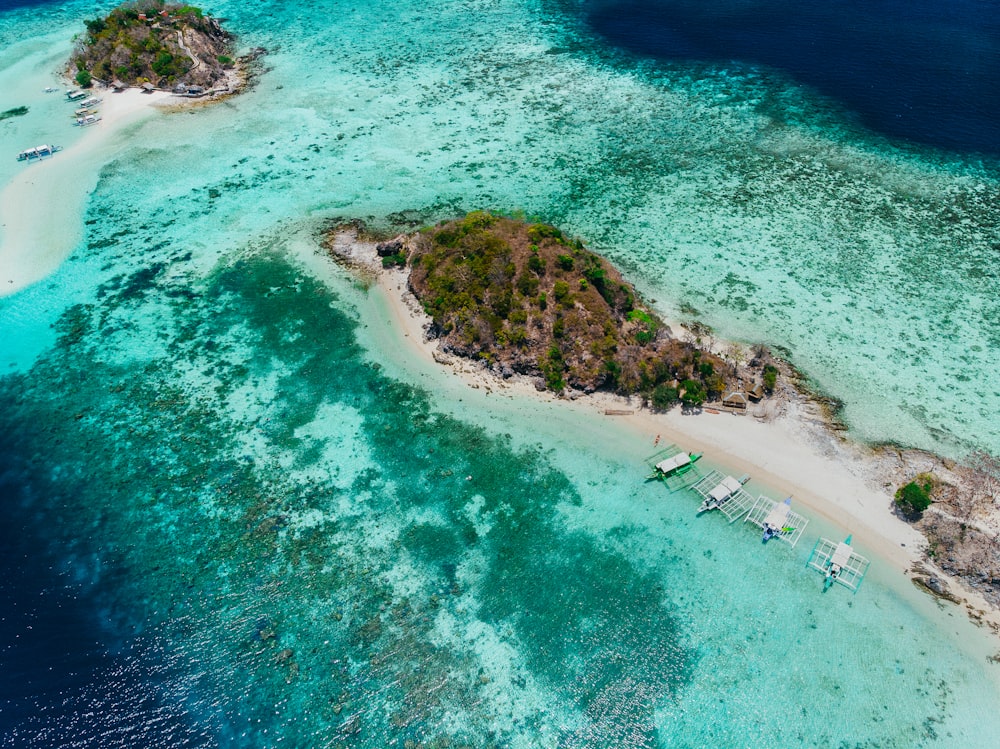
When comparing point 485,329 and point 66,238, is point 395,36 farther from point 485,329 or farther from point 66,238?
point 485,329

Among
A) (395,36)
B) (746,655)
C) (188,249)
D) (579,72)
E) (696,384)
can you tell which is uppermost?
(395,36)

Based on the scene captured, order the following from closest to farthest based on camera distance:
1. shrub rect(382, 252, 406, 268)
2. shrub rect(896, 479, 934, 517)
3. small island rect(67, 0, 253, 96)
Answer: shrub rect(896, 479, 934, 517) < shrub rect(382, 252, 406, 268) < small island rect(67, 0, 253, 96)

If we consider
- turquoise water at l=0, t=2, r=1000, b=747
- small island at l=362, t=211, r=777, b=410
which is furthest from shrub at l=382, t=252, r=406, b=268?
turquoise water at l=0, t=2, r=1000, b=747

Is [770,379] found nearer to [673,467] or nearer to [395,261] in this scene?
[673,467]

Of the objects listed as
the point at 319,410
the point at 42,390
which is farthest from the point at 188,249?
the point at 319,410

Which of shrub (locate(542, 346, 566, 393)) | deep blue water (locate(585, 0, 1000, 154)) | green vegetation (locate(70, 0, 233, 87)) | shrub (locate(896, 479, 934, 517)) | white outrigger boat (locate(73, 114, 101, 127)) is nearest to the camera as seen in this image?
shrub (locate(896, 479, 934, 517))

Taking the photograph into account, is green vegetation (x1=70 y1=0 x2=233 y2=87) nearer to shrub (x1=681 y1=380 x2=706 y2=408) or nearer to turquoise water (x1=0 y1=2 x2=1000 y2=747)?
turquoise water (x1=0 y1=2 x2=1000 y2=747)

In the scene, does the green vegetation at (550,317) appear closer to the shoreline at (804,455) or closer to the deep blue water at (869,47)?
the shoreline at (804,455)

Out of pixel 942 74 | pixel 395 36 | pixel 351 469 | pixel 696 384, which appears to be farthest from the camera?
pixel 395 36
